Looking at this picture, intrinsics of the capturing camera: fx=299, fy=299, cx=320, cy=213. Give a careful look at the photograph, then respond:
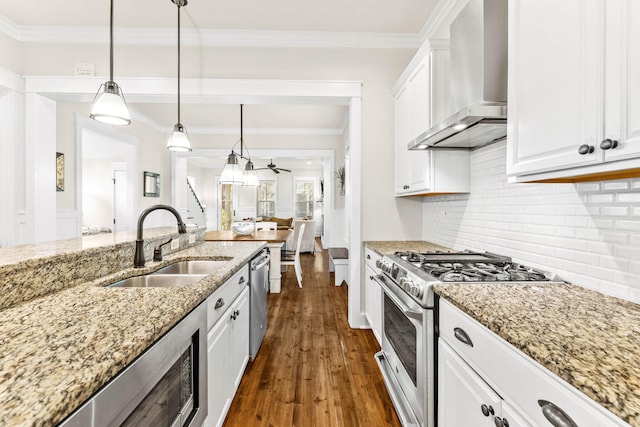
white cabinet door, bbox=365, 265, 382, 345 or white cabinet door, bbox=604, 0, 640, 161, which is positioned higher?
white cabinet door, bbox=604, 0, 640, 161

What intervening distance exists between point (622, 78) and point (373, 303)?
7.06 ft

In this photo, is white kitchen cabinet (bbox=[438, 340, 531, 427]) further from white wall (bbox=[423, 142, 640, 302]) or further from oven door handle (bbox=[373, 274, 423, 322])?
white wall (bbox=[423, 142, 640, 302])

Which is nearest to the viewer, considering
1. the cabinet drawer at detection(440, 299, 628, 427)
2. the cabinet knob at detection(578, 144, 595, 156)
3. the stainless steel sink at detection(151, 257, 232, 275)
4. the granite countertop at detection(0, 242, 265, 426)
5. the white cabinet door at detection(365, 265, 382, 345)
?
the granite countertop at detection(0, 242, 265, 426)

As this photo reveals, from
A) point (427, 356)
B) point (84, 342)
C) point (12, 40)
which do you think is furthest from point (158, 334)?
point (12, 40)

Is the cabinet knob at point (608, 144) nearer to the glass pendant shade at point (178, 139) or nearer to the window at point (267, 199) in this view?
the glass pendant shade at point (178, 139)

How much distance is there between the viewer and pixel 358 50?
2936 mm

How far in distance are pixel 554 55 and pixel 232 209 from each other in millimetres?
10114

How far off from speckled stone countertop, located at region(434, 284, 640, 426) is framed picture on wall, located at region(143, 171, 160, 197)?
5231 millimetres

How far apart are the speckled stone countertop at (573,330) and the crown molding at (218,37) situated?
2561 mm

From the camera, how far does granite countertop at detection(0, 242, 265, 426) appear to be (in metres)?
0.52

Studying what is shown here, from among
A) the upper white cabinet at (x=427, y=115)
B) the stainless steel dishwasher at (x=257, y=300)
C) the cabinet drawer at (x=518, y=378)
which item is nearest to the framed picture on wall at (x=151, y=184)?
the stainless steel dishwasher at (x=257, y=300)

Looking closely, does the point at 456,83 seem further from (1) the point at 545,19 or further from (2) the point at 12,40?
(2) the point at 12,40

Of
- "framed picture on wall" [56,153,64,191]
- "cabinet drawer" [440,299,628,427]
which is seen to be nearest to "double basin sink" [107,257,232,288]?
"cabinet drawer" [440,299,628,427]

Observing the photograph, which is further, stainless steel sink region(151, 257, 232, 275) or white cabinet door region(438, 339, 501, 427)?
stainless steel sink region(151, 257, 232, 275)
